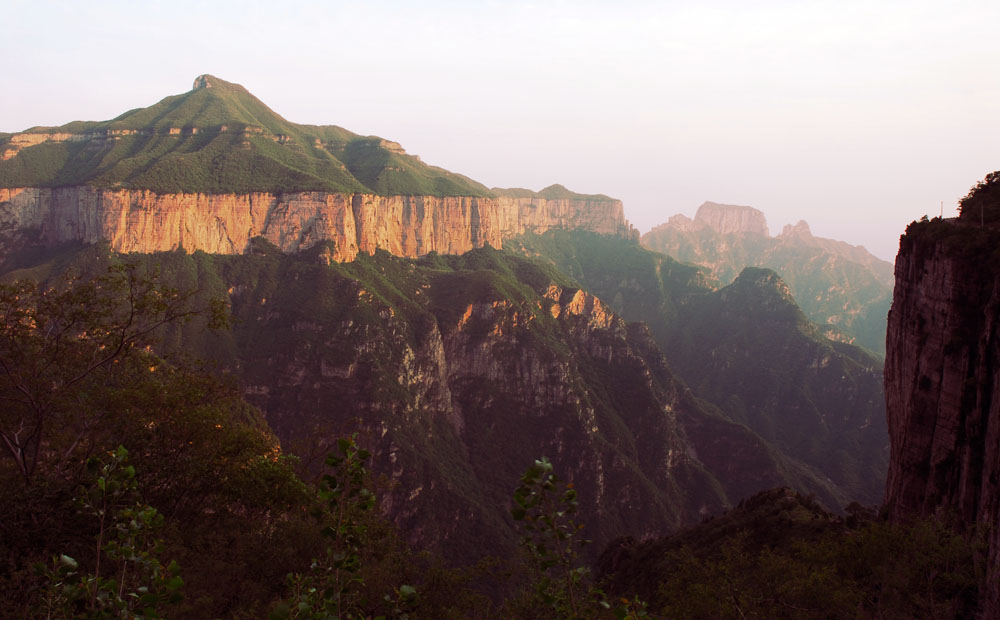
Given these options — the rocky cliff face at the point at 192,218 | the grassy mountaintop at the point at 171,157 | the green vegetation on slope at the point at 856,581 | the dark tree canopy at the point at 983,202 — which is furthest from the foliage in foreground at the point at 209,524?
the grassy mountaintop at the point at 171,157

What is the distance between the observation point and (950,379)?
112ft

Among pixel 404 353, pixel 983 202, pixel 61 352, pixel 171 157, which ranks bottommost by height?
pixel 404 353

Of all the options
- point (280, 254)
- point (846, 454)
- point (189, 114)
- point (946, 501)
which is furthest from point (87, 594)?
point (189, 114)

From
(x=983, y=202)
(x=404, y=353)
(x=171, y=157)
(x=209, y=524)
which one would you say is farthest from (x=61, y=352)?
(x=171, y=157)

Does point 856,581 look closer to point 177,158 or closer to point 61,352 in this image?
point 61,352

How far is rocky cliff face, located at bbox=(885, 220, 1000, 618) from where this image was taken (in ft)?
101

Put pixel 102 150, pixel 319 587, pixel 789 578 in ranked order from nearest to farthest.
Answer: pixel 319 587
pixel 789 578
pixel 102 150

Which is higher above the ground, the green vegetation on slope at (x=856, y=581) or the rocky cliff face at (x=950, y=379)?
the rocky cliff face at (x=950, y=379)

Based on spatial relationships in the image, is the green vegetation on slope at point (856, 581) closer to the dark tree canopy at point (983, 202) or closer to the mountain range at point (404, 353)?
the dark tree canopy at point (983, 202)

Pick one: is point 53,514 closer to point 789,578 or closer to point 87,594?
point 87,594

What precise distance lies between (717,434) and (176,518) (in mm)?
153741

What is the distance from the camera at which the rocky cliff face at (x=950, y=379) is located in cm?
3089

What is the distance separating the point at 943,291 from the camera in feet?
116

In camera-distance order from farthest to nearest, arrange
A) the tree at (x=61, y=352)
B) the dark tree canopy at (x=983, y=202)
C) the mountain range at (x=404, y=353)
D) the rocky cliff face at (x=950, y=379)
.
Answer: the mountain range at (x=404, y=353) → the dark tree canopy at (x=983, y=202) → the rocky cliff face at (x=950, y=379) → the tree at (x=61, y=352)
